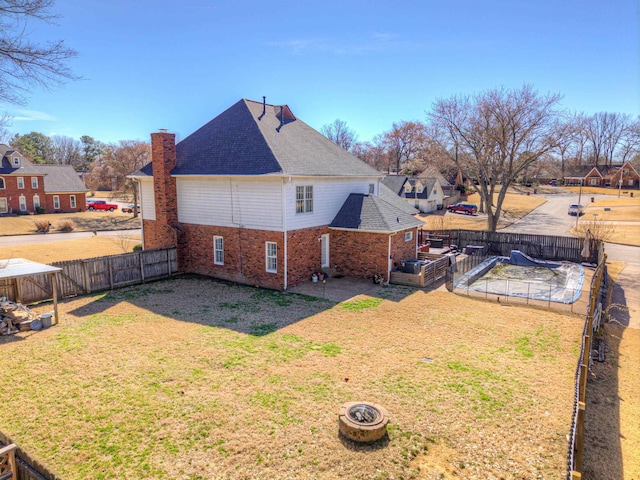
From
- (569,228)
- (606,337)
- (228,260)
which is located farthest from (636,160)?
(228,260)

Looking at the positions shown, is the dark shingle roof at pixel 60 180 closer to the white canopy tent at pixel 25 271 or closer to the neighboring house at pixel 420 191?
the neighboring house at pixel 420 191

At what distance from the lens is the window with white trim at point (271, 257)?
1862 cm

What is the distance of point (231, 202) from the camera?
19.5m

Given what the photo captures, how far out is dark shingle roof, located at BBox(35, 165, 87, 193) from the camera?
52.9 meters

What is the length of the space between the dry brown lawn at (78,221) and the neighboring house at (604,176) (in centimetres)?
8898

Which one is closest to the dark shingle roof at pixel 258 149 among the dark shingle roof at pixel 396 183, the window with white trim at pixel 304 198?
the window with white trim at pixel 304 198

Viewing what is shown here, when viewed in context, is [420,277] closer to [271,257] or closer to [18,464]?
[271,257]

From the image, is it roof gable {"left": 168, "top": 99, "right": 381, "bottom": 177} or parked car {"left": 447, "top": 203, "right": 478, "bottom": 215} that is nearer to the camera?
roof gable {"left": 168, "top": 99, "right": 381, "bottom": 177}

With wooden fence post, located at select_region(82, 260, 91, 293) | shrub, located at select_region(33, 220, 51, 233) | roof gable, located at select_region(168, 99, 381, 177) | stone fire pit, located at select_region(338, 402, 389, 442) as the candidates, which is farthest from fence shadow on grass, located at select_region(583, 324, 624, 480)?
shrub, located at select_region(33, 220, 51, 233)

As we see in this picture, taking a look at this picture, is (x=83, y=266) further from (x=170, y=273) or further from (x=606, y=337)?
(x=606, y=337)

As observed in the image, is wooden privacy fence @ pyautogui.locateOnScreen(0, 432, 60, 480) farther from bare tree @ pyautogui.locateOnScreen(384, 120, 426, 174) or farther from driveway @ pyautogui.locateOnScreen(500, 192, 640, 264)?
bare tree @ pyautogui.locateOnScreen(384, 120, 426, 174)

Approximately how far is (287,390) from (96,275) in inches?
486

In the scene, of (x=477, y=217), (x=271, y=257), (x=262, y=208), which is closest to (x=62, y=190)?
(x=262, y=208)

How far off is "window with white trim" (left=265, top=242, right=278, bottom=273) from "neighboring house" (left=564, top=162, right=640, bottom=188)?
298 ft
